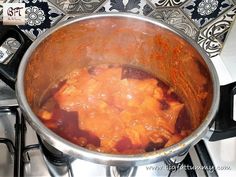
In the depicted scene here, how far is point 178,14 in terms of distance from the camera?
86 centimetres

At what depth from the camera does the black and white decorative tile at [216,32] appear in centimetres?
90

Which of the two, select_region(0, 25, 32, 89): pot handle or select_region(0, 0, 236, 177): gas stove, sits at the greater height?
select_region(0, 25, 32, 89): pot handle

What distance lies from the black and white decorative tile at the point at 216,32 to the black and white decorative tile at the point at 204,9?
0.02 meters

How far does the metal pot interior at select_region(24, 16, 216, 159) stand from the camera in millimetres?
708

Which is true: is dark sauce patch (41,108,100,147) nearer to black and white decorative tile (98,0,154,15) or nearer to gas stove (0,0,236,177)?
gas stove (0,0,236,177)

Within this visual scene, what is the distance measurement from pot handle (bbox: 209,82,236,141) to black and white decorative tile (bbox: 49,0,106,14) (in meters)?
0.34

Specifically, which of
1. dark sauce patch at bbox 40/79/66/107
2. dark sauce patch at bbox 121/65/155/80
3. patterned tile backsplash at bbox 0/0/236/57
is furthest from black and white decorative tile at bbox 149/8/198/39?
dark sauce patch at bbox 40/79/66/107

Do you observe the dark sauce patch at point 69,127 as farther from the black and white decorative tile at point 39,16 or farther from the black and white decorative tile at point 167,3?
the black and white decorative tile at point 167,3

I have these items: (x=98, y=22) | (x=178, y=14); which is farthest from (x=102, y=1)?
(x=178, y=14)

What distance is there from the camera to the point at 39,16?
0.79 meters

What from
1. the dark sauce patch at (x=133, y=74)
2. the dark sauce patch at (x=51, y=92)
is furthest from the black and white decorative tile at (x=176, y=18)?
the dark sauce patch at (x=51, y=92)

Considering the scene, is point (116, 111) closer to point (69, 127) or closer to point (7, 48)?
point (69, 127)

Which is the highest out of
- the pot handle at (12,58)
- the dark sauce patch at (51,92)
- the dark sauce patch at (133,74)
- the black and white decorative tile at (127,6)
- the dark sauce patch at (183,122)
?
the black and white decorative tile at (127,6)

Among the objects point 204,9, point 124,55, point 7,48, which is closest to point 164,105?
point 124,55
